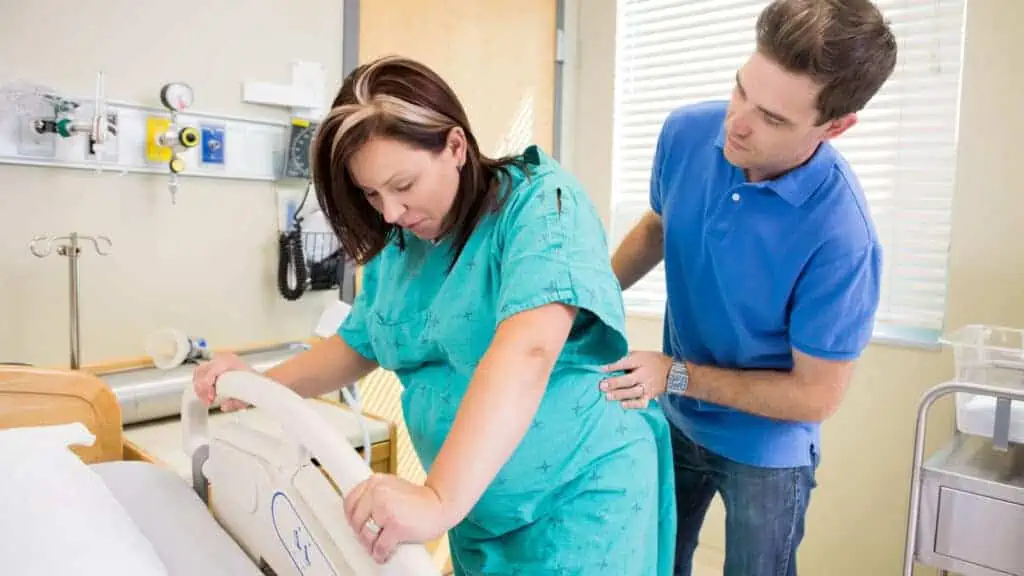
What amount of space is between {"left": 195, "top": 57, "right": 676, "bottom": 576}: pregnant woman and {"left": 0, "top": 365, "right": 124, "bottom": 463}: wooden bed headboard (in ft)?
1.09

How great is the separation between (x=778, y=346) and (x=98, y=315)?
146cm

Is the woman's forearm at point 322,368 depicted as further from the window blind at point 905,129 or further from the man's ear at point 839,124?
the window blind at point 905,129

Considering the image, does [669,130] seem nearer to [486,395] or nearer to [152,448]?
[486,395]

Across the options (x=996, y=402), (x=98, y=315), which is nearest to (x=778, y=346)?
(x=996, y=402)

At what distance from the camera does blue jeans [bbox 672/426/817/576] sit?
50.4 inches

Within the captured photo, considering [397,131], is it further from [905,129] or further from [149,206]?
Answer: [905,129]

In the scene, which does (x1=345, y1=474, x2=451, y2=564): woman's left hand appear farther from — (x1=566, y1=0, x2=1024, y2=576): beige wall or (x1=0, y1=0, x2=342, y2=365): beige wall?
(x1=566, y1=0, x2=1024, y2=576): beige wall

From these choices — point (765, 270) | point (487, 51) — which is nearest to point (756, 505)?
point (765, 270)

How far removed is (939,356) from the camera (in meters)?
2.11

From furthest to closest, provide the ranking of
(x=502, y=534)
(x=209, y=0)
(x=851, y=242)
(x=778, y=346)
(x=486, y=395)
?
(x=209, y=0), (x=778, y=346), (x=851, y=242), (x=502, y=534), (x=486, y=395)

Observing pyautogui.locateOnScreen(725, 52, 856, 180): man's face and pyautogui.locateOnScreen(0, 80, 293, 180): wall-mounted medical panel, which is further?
pyautogui.locateOnScreen(0, 80, 293, 180): wall-mounted medical panel

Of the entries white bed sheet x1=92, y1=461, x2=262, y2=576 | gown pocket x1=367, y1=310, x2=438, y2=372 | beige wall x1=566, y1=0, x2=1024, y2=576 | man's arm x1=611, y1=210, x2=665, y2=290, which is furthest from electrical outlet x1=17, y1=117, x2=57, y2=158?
beige wall x1=566, y1=0, x2=1024, y2=576

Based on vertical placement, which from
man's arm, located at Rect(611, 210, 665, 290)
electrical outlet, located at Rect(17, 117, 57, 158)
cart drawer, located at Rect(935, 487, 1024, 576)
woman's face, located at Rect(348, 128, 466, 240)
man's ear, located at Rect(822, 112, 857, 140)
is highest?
man's ear, located at Rect(822, 112, 857, 140)

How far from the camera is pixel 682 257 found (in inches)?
50.5
